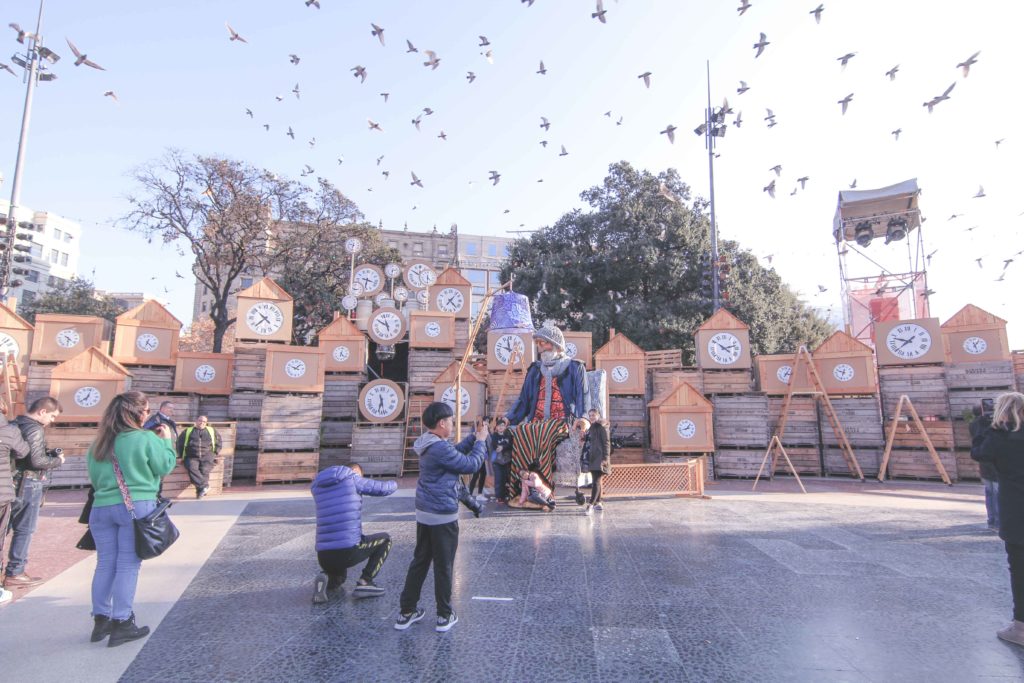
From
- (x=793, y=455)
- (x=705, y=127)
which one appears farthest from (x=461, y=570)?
(x=705, y=127)

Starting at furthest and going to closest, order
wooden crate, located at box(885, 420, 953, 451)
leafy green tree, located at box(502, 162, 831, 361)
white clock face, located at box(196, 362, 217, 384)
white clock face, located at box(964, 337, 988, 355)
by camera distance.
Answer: leafy green tree, located at box(502, 162, 831, 361), white clock face, located at box(196, 362, 217, 384), white clock face, located at box(964, 337, 988, 355), wooden crate, located at box(885, 420, 953, 451)

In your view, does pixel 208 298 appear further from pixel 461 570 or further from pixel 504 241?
pixel 461 570

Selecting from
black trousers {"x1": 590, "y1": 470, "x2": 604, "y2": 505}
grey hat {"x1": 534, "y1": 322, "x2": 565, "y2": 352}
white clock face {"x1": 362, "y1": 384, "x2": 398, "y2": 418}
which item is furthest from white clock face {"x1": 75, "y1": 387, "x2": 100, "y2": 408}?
black trousers {"x1": 590, "y1": 470, "x2": 604, "y2": 505}

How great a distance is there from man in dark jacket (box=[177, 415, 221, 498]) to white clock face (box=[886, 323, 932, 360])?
656 inches

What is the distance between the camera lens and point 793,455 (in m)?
15.3

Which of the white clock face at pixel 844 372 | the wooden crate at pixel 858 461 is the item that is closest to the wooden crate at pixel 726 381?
the white clock face at pixel 844 372

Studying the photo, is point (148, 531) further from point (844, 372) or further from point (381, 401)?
point (844, 372)

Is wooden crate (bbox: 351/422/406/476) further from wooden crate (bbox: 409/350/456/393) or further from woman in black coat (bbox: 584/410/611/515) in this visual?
woman in black coat (bbox: 584/410/611/515)

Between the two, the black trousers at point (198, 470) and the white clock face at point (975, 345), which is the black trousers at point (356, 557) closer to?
the black trousers at point (198, 470)

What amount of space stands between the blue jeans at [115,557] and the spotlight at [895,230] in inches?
1020

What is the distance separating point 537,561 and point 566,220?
76.4 feet

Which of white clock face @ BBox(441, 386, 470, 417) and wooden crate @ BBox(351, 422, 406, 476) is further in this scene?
wooden crate @ BBox(351, 422, 406, 476)

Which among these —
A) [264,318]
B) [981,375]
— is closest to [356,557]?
[264,318]

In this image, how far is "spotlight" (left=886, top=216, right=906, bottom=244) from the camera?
21.9m
